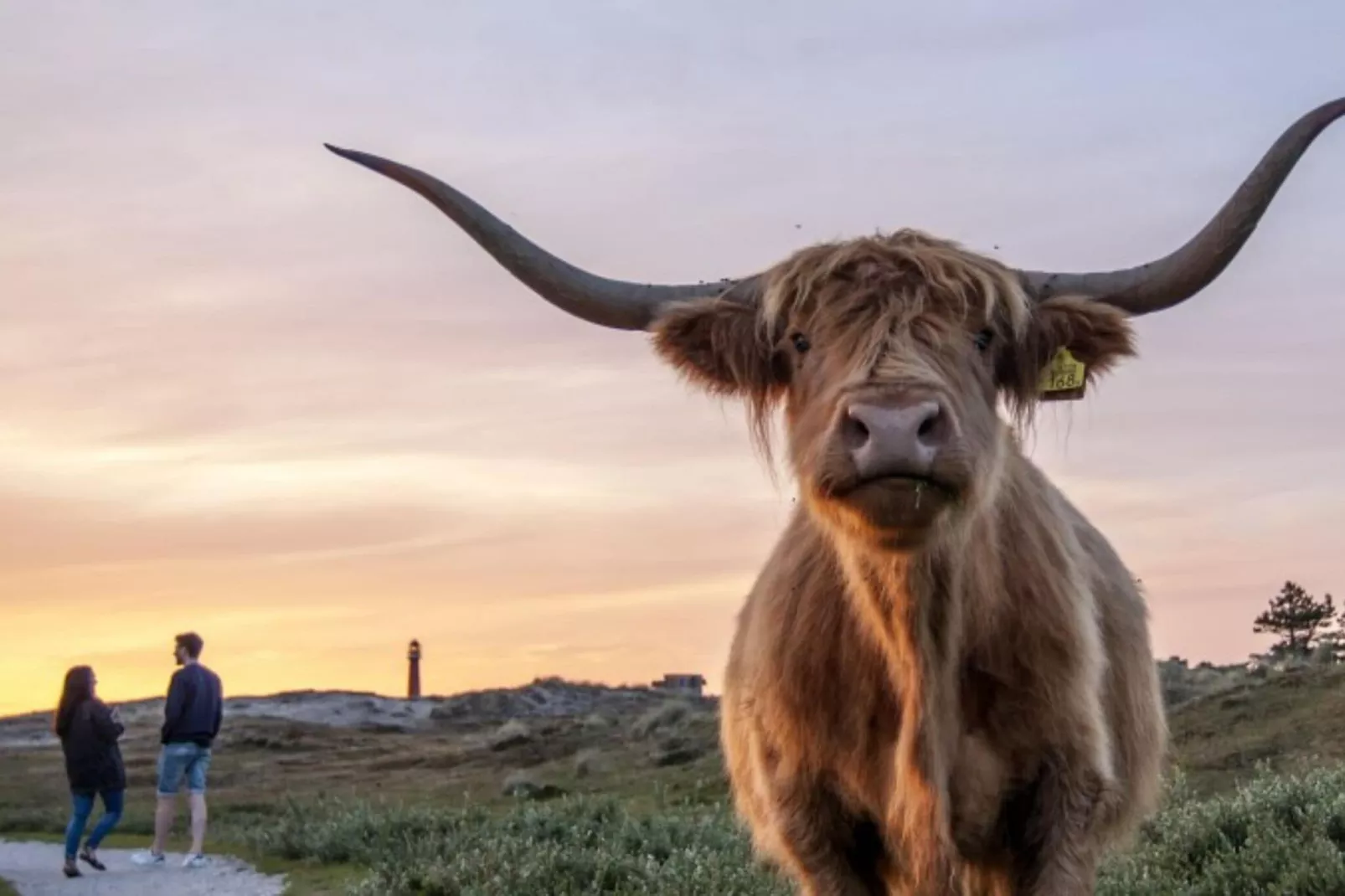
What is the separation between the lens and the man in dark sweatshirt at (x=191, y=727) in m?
15.3

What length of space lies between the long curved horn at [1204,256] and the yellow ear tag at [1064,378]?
0.97 ft

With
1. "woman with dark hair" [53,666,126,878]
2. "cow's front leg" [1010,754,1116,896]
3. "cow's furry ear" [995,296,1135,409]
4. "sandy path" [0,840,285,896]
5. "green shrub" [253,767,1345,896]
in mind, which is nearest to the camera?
"cow's front leg" [1010,754,1116,896]

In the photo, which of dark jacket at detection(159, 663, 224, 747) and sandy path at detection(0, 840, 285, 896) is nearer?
sandy path at detection(0, 840, 285, 896)

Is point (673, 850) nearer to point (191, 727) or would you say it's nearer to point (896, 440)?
point (191, 727)

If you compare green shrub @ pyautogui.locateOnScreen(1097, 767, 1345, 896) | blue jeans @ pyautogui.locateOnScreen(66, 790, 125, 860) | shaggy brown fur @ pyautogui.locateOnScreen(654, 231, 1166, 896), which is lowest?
blue jeans @ pyautogui.locateOnScreen(66, 790, 125, 860)

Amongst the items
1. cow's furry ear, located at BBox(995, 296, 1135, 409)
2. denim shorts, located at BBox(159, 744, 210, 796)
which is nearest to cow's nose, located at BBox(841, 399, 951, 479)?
cow's furry ear, located at BBox(995, 296, 1135, 409)

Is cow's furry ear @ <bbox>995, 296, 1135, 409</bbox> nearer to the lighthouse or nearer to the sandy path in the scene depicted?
the sandy path

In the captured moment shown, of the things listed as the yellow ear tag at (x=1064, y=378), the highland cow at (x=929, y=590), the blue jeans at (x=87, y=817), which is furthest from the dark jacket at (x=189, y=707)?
the yellow ear tag at (x=1064, y=378)

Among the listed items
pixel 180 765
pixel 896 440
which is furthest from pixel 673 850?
pixel 896 440

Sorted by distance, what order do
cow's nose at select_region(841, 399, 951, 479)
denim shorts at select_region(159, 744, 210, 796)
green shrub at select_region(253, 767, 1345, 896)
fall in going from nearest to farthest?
cow's nose at select_region(841, 399, 951, 479)
green shrub at select_region(253, 767, 1345, 896)
denim shorts at select_region(159, 744, 210, 796)

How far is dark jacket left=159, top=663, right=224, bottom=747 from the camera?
15305mm

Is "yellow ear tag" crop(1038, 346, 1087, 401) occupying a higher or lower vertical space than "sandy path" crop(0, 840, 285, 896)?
higher

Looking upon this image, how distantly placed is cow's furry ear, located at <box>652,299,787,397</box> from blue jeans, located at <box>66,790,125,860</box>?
1136 centimetres

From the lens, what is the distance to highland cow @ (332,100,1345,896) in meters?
5.71
